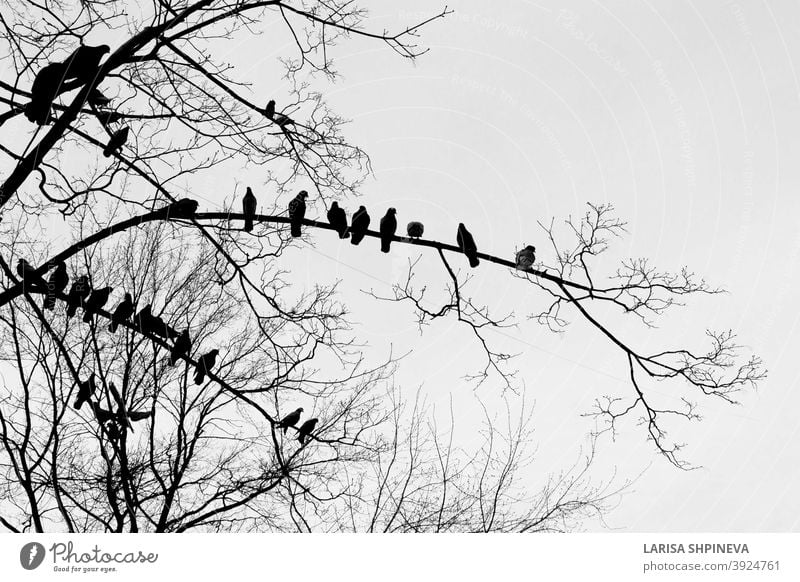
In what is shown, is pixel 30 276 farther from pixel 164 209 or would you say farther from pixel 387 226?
pixel 387 226

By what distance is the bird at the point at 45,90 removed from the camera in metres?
3.93

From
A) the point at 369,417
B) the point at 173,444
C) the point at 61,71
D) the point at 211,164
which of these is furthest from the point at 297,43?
the point at 173,444

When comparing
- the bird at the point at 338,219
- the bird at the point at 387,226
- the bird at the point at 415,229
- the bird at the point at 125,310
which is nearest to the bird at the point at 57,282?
the bird at the point at 125,310

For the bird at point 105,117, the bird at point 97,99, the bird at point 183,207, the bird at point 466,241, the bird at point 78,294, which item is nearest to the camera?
the bird at point 466,241

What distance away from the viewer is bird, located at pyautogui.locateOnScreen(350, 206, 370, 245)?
13.5 ft

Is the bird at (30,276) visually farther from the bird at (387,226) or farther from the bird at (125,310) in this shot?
the bird at (387,226)

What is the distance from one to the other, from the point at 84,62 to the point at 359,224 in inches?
71.5

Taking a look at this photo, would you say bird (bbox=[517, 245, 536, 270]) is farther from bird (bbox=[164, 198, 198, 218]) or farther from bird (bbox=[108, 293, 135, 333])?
bird (bbox=[108, 293, 135, 333])
